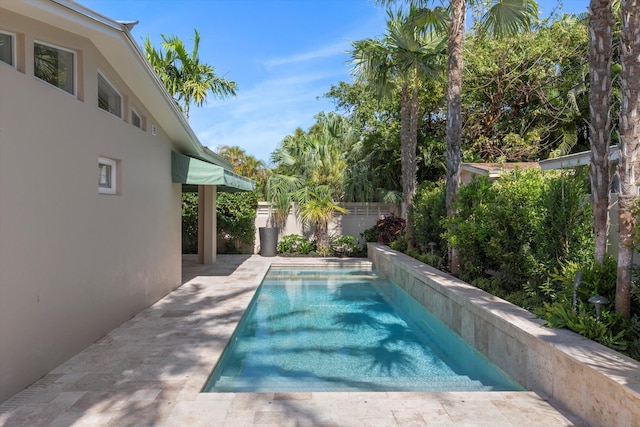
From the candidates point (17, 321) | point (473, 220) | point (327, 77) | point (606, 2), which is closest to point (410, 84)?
point (473, 220)

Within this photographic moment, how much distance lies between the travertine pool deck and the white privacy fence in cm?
1254

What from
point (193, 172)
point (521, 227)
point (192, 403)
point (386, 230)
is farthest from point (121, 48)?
point (386, 230)

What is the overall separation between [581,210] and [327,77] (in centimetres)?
2605

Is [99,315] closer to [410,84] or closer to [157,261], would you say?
[157,261]

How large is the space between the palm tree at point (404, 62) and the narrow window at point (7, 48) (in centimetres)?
975

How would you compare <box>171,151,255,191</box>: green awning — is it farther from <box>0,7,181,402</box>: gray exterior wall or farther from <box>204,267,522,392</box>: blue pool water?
<box>204,267,522,392</box>: blue pool water

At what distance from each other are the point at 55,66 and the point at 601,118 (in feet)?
22.6

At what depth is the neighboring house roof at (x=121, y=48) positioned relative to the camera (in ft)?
14.8

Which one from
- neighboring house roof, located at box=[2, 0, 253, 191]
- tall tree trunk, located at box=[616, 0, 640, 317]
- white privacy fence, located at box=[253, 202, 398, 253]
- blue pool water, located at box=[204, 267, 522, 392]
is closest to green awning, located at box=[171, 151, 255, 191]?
neighboring house roof, located at box=[2, 0, 253, 191]

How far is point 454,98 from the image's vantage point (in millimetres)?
9695

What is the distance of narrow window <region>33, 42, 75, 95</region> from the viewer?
15.7ft

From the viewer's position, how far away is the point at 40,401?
3.99 metres

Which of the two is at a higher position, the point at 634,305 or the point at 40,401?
the point at 634,305

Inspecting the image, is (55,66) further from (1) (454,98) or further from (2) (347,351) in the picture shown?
(1) (454,98)
